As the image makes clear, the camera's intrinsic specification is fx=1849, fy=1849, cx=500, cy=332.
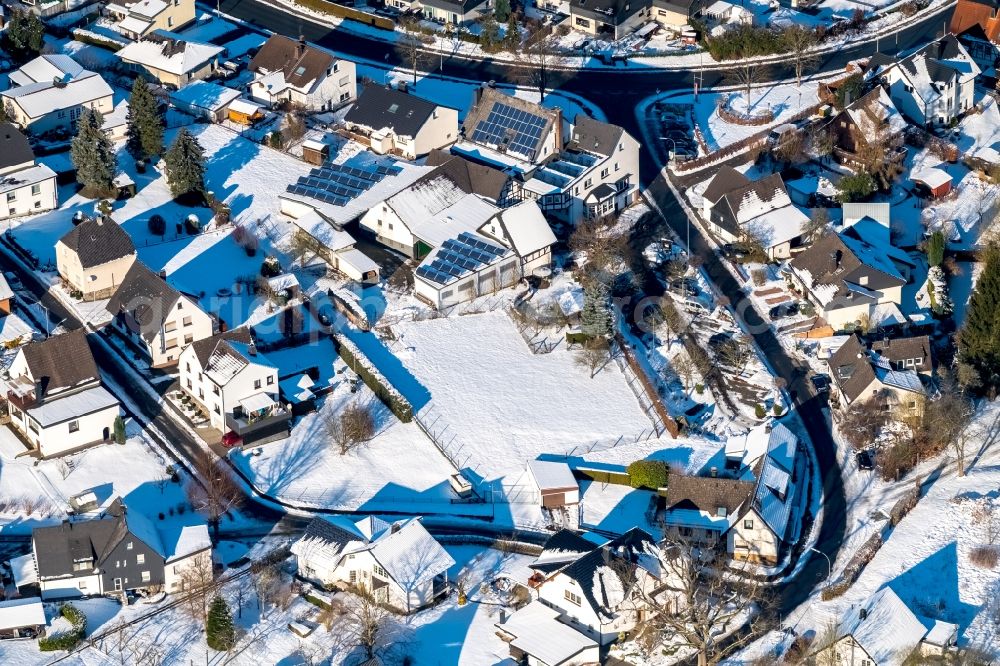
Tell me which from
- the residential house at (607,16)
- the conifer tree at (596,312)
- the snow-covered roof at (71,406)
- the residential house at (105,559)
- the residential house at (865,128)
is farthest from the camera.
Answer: the residential house at (607,16)

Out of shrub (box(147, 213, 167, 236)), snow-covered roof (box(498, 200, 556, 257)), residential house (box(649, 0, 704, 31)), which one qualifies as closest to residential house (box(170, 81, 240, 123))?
shrub (box(147, 213, 167, 236))

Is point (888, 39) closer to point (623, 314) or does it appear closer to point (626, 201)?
point (626, 201)

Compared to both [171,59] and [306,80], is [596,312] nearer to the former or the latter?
[306,80]

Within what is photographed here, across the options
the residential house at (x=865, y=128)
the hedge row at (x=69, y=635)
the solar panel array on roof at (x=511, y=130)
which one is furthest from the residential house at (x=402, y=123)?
the hedge row at (x=69, y=635)

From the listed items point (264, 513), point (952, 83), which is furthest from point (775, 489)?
point (952, 83)

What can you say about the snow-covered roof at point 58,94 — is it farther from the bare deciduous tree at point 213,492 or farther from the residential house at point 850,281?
the residential house at point 850,281

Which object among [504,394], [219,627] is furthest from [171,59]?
[219,627]
